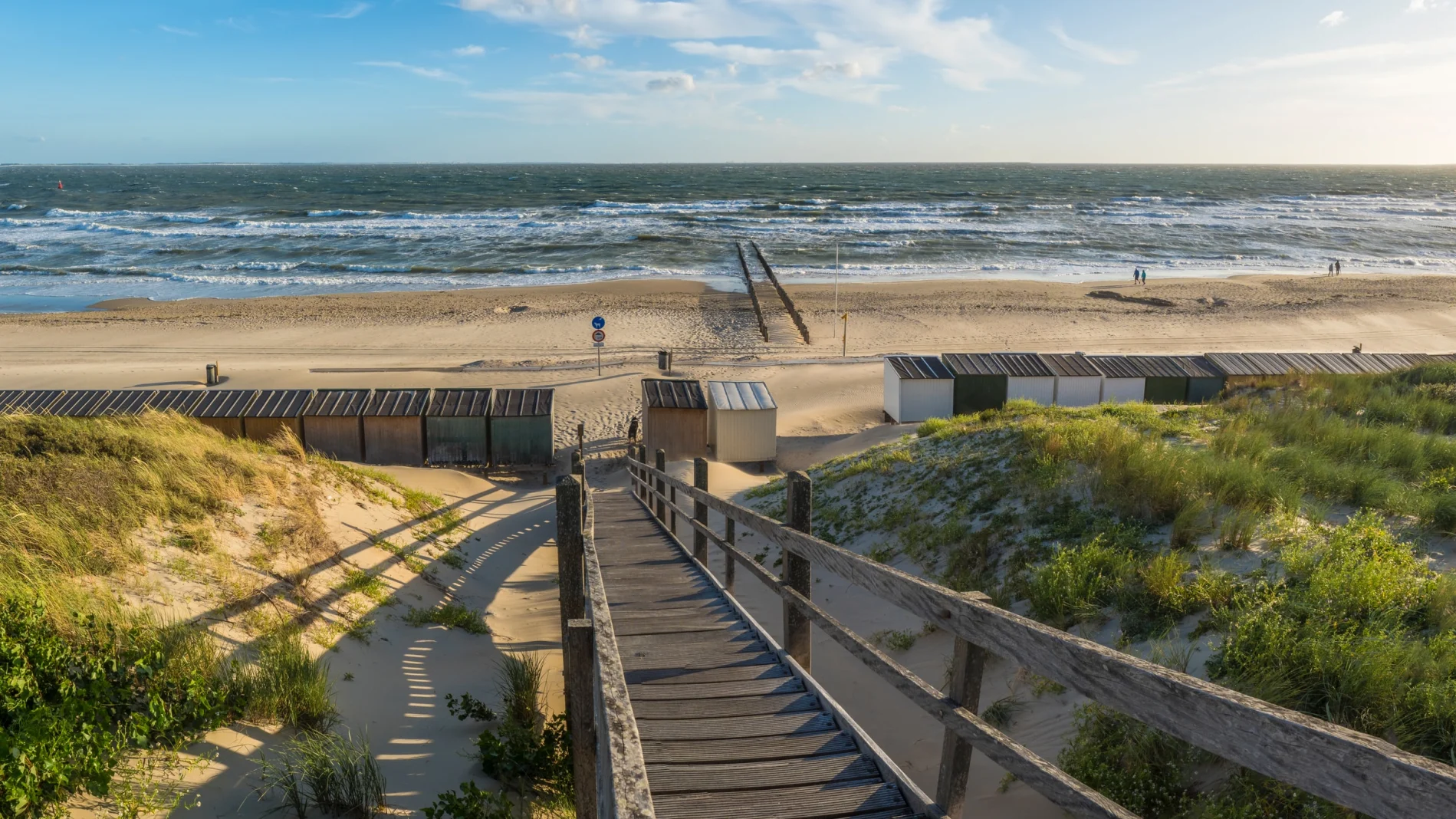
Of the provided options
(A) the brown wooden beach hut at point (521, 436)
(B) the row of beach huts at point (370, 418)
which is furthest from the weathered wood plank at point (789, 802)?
(B) the row of beach huts at point (370, 418)

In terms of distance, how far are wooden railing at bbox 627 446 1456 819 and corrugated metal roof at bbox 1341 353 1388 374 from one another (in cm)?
2118

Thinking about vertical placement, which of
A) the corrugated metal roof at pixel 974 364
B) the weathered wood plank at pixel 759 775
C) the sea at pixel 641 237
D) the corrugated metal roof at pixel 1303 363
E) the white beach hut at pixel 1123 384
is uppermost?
the sea at pixel 641 237

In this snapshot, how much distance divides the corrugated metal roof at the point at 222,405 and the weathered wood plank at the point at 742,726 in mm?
16772

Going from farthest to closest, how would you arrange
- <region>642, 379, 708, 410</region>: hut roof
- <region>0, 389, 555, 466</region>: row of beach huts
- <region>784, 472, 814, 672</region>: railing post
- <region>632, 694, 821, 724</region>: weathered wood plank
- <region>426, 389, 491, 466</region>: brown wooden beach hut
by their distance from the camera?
<region>642, 379, 708, 410</region>: hut roof
<region>426, 389, 491, 466</region>: brown wooden beach hut
<region>0, 389, 555, 466</region>: row of beach huts
<region>784, 472, 814, 672</region>: railing post
<region>632, 694, 821, 724</region>: weathered wood plank

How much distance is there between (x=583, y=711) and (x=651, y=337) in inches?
1133

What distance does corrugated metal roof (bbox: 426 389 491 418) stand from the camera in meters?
18.8

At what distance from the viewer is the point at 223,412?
57.8 feet

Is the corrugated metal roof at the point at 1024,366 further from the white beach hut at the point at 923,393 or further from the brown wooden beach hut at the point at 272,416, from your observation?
the brown wooden beach hut at the point at 272,416

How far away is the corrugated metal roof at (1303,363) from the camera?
20.5 metres

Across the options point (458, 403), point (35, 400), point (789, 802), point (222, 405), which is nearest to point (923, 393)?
point (458, 403)

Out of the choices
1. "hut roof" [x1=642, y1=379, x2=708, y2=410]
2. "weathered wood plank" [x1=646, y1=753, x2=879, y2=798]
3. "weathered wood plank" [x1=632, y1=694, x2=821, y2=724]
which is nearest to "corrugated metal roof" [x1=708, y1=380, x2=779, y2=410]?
"hut roof" [x1=642, y1=379, x2=708, y2=410]

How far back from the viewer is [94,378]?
24.8 metres

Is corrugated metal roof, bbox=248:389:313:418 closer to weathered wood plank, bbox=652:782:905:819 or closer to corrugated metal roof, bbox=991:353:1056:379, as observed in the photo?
corrugated metal roof, bbox=991:353:1056:379

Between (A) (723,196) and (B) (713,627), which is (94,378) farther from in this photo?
(A) (723,196)
